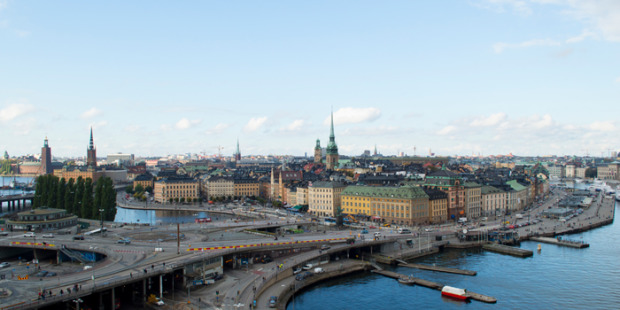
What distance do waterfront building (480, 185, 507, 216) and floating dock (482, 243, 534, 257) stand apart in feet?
101

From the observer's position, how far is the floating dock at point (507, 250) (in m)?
64.8

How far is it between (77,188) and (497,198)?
8344 cm

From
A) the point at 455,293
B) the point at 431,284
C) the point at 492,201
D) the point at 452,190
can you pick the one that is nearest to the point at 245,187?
the point at 452,190

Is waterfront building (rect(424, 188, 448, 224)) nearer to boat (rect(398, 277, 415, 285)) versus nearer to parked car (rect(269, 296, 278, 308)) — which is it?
boat (rect(398, 277, 415, 285))

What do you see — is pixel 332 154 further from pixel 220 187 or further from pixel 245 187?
pixel 220 187

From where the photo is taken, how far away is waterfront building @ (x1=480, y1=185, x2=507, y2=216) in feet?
329

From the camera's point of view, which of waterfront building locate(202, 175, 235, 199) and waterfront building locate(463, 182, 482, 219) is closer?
waterfront building locate(463, 182, 482, 219)

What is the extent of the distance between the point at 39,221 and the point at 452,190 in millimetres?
68479

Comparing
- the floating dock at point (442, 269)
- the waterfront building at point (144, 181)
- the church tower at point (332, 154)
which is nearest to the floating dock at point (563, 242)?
the floating dock at point (442, 269)

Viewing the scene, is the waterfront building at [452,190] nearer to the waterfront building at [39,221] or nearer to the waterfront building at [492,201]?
the waterfront building at [492,201]

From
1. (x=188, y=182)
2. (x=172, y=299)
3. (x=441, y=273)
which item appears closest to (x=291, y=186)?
(x=188, y=182)

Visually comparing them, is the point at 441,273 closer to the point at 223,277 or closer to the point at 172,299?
the point at 223,277

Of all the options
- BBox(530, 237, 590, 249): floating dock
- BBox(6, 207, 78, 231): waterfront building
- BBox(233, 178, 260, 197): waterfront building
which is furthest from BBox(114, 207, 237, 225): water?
BBox(530, 237, 590, 249): floating dock

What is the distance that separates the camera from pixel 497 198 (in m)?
103
